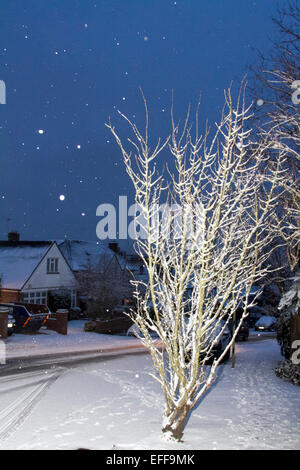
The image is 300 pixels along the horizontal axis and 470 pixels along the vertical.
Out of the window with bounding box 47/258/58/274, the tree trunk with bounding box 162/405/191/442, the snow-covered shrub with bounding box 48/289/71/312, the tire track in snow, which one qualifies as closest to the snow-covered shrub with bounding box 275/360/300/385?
the tree trunk with bounding box 162/405/191/442

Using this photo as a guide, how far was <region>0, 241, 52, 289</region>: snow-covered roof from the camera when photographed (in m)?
29.8

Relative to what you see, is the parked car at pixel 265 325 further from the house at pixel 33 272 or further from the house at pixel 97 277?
the house at pixel 33 272

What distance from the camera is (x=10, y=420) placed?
24.7ft

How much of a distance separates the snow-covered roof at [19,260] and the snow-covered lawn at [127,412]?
17919 mm

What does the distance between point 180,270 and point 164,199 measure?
6.26 feet

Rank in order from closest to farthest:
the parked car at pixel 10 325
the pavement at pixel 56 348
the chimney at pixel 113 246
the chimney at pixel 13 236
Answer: the pavement at pixel 56 348, the parked car at pixel 10 325, the chimney at pixel 13 236, the chimney at pixel 113 246

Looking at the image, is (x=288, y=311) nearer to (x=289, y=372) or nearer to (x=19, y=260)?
(x=289, y=372)

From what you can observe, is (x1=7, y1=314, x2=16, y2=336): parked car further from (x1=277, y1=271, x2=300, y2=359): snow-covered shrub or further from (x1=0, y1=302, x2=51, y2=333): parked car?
(x1=277, y1=271, x2=300, y2=359): snow-covered shrub

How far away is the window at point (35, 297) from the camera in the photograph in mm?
30594

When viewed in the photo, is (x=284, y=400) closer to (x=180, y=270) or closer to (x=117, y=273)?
(x=180, y=270)

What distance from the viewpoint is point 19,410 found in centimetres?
821

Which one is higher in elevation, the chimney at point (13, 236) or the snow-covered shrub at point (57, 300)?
the chimney at point (13, 236)

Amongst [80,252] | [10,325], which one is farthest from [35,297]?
[10,325]

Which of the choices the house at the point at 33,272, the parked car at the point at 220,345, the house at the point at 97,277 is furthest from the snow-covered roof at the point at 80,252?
the parked car at the point at 220,345
